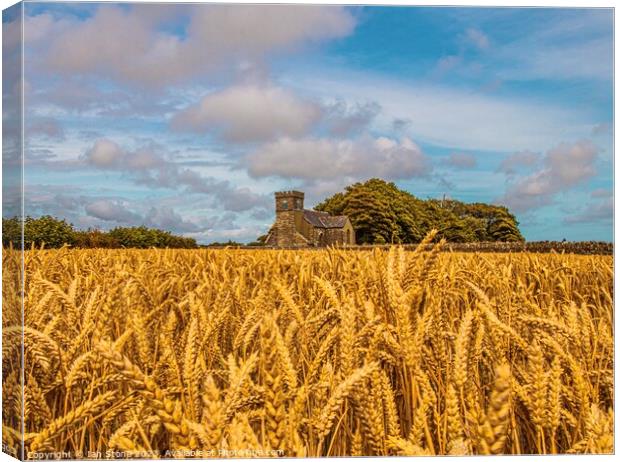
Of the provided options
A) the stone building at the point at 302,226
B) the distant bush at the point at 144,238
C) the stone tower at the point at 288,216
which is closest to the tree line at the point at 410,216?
the stone building at the point at 302,226

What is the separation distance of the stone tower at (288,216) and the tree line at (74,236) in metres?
0.61

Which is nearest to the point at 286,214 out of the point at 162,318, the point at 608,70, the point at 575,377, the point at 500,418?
the point at 162,318

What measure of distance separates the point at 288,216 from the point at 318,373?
213cm

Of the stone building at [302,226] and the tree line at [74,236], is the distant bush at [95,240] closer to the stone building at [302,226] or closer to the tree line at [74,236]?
the tree line at [74,236]

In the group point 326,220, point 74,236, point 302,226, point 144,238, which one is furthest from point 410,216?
point 74,236

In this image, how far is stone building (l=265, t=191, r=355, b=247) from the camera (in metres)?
3.71

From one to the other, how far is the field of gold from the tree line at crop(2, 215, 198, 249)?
0.11 meters

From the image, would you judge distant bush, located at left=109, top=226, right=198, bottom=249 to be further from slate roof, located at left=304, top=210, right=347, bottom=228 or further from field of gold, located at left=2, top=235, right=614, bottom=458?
slate roof, located at left=304, top=210, right=347, bottom=228

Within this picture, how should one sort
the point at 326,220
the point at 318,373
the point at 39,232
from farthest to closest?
the point at 326,220 → the point at 39,232 → the point at 318,373

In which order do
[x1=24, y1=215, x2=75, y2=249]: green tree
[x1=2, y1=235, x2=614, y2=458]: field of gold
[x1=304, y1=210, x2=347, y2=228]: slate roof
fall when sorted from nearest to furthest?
[x1=2, y1=235, x2=614, y2=458]: field of gold
[x1=24, y1=215, x2=75, y2=249]: green tree
[x1=304, y1=210, x2=347, y2=228]: slate roof

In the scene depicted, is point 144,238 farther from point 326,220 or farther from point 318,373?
point 318,373

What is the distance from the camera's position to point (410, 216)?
12.3ft

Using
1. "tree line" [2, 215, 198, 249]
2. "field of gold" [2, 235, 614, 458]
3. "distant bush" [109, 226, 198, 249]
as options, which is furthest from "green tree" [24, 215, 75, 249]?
"distant bush" [109, 226, 198, 249]

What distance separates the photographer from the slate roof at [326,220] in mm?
4752
